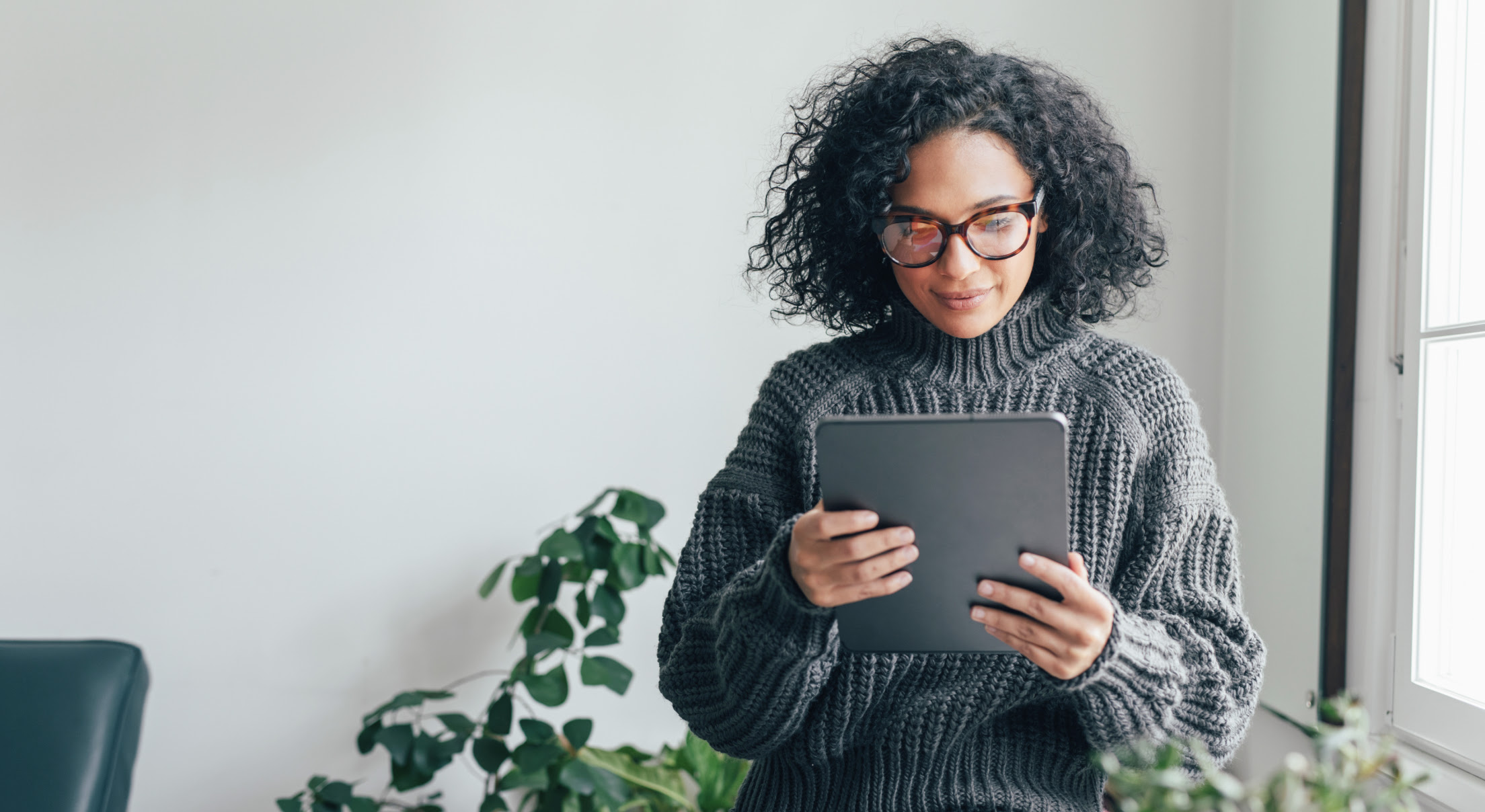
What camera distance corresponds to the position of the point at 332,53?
5.90 feet

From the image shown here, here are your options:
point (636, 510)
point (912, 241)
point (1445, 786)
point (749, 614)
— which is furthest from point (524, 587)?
point (1445, 786)

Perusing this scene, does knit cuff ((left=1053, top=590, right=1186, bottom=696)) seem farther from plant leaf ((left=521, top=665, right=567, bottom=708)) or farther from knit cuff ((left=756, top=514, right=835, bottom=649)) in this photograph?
plant leaf ((left=521, top=665, right=567, bottom=708))

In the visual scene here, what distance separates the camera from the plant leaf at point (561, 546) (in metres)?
1.61

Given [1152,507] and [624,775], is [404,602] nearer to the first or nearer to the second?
[624,775]

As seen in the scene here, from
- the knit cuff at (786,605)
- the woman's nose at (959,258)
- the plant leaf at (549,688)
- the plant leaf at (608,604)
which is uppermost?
the woman's nose at (959,258)

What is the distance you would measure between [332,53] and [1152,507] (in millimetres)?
1610

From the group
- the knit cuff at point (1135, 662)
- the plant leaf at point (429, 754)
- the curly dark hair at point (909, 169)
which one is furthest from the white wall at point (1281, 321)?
the plant leaf at point (429, 754)

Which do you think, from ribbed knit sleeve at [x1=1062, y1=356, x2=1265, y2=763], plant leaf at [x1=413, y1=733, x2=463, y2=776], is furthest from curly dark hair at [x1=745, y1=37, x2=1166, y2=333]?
plant leaf at [x1=413, y1=733, x2=463, y2=776]

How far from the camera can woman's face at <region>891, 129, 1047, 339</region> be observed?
833 mm

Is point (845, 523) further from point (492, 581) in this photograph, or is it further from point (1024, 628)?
point (492, 581)

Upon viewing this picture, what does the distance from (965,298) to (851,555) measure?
0.89ft

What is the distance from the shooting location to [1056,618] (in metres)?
0.70

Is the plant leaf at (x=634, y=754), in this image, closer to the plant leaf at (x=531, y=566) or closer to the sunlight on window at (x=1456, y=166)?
the plant leaf at (x=531, y=566)

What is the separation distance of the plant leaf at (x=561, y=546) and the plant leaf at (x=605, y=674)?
0.58ft
